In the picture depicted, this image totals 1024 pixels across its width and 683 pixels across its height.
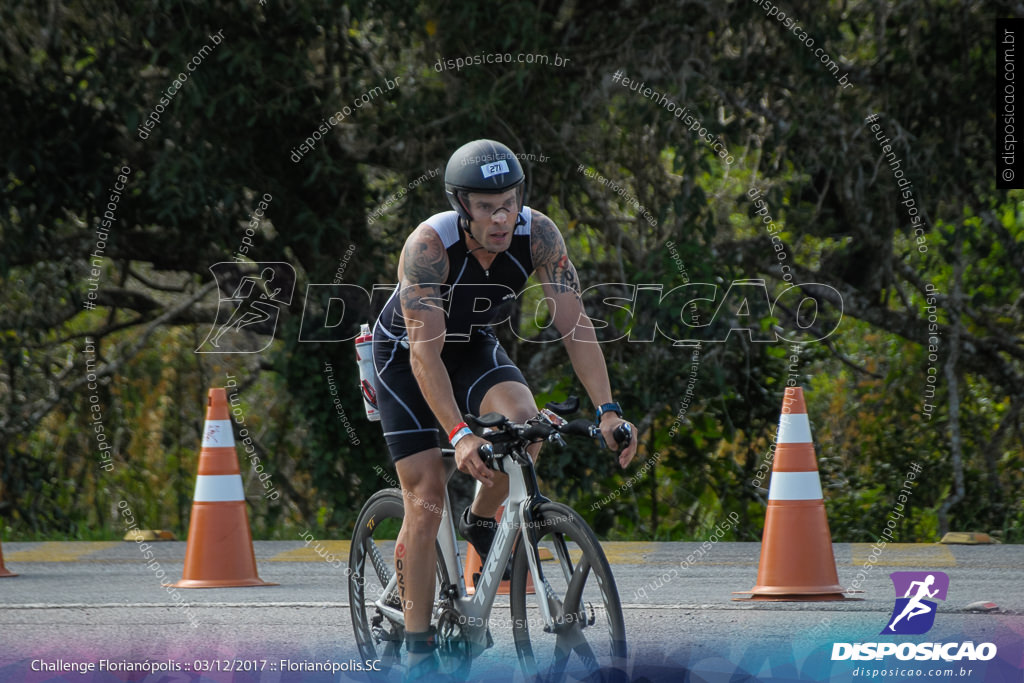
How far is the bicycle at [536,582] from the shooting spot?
375cm

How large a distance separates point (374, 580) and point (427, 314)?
1.23 metres

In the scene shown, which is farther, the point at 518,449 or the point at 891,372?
the point at 891,372

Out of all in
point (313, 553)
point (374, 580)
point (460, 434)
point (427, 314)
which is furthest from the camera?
point (313, 553)

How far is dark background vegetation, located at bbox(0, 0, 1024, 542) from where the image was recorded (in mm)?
9594

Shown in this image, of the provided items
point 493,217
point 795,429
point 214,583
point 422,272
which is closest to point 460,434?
point 422,272

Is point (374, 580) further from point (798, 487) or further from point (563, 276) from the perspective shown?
point (798, 487)

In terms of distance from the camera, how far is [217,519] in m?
6.68

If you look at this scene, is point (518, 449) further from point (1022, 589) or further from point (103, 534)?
point (103, 534)

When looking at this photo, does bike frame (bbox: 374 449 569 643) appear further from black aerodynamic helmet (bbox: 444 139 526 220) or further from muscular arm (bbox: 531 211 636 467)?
black aerodynamic helmet (bbox: 444 139 526 220)

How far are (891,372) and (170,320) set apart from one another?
20.2ft

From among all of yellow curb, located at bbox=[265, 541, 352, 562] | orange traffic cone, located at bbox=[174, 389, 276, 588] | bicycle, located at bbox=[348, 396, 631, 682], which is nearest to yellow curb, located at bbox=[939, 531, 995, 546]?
yellow curb, located at bbox=[265, 541, 352, 562]

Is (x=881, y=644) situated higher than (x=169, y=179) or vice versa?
(x=169, y=179)

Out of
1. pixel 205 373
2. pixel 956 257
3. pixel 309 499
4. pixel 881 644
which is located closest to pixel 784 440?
pixel 881 644

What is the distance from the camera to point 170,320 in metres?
11.3
